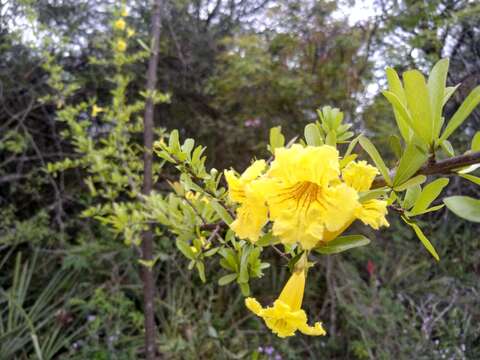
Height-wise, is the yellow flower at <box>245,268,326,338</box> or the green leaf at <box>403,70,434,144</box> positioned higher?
the green leaf at <box>403,70,434,144</box>

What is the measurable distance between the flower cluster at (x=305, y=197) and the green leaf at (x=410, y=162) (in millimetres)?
24

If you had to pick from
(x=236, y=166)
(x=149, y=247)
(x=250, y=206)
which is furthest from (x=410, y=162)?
(x=236, y=166)

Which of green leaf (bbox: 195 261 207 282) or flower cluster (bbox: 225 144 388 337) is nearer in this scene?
flower cluster (bbox: 225 144 388 337)

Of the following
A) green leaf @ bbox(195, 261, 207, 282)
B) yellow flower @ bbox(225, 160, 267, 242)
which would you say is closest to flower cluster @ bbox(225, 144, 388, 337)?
yellow flower @ bbox(225, 160, 267, 242)

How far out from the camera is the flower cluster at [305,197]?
355 millimetres

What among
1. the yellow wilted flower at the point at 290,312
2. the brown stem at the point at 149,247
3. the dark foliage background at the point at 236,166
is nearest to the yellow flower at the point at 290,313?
the yellow wilted flower at the point at 290,312

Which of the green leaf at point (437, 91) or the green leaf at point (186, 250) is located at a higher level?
the green leaf at point (437, 91)

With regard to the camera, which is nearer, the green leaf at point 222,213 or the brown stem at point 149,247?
the green leaf at point 222,213

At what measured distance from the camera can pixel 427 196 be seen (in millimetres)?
431

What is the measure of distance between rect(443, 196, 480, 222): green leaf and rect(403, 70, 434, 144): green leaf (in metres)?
0.06

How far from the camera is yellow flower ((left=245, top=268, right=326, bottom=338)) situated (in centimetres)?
44

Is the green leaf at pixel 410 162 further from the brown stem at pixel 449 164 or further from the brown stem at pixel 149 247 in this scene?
the brown stem at pixel 149 247

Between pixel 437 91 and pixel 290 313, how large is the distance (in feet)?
0.89

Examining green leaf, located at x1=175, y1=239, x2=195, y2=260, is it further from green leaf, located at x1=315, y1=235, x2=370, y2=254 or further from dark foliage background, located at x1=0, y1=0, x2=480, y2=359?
dark foliage background, located at x1=0, y1=0, x2=480, y2=359
